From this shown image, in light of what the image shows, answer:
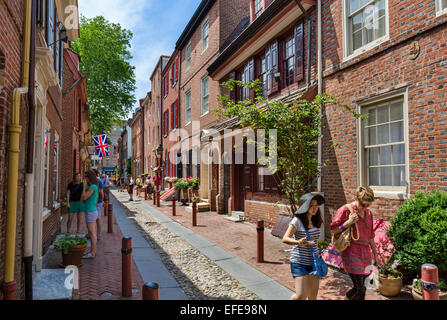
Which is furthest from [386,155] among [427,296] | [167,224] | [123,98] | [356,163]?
[123,98]

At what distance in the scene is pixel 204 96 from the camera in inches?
679

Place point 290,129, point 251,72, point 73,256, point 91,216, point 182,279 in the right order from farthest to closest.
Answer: point 251,72
point 290,129
point 91,216
point 73,256
point 182,279

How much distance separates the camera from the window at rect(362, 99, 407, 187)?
6379mm

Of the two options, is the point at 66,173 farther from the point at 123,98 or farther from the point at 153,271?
the point at 123,98

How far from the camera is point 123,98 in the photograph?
26.7 m

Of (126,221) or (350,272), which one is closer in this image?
(350,272)

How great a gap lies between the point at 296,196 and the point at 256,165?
440 cm

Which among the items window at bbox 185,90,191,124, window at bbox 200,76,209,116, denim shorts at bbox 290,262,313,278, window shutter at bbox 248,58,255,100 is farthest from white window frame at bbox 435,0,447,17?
window at bbox 185,90,191,124

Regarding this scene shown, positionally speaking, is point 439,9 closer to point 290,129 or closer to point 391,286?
point 290,129

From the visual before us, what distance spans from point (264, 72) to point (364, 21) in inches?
171

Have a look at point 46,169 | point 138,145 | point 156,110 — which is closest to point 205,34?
point 46,169

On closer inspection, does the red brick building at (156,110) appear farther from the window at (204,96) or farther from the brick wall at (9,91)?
the brick wall at (9,91)

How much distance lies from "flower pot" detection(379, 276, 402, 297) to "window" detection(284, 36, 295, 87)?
256 inches

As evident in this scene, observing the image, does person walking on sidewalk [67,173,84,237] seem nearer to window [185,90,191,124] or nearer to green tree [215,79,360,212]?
green tree [215,79,360,212]
